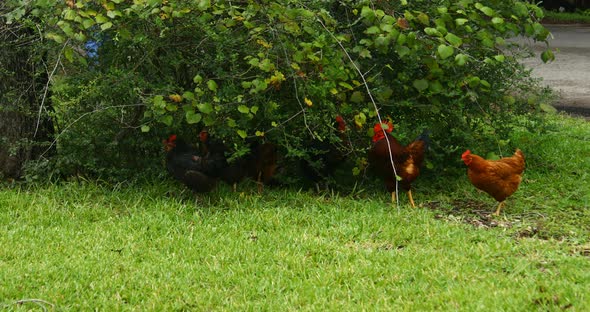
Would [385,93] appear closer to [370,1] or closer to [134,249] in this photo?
[370,1]

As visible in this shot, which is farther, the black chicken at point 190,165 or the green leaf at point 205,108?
the black chicken at point 190,165

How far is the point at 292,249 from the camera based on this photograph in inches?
187

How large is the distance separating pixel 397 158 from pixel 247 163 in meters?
1.15

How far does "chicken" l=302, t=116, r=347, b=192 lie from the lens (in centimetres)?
611

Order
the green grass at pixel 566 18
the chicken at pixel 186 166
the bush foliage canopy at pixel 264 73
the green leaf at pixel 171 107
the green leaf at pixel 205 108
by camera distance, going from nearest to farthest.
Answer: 1. the green leaf at pixel 205 108
2. the green leaf at pixel 171 107
3. the bush foliage canopy at pixel 264 73
4. the chicken at pixel 186 166
5. the green grass at pixel 566 18

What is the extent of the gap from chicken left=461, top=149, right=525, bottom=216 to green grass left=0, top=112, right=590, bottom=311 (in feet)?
0.71

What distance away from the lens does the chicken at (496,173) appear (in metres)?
5.39

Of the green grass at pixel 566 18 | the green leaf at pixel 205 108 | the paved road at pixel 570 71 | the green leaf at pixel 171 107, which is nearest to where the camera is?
the green leaf at pixel 205 108

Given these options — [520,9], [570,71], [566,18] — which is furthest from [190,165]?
[566,18]

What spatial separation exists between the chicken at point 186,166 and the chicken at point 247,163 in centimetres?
11

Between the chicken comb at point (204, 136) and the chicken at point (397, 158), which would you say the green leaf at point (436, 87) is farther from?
the chicken comb at point (204, 136)

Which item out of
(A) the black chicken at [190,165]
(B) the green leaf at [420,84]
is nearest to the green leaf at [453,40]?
(B) the green leaf at [420,84]

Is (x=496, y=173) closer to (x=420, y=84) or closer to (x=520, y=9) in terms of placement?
(x=420, y=84)

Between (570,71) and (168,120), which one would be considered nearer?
(168,120)
